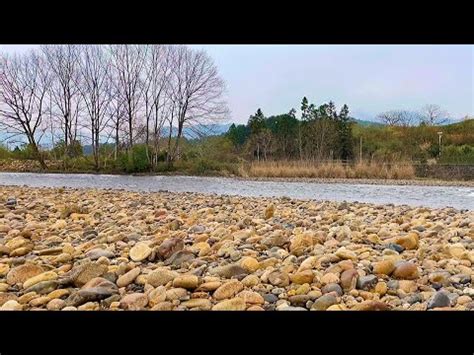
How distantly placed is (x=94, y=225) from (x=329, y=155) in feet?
22.5

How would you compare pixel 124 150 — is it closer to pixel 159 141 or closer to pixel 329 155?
pixel 159 141

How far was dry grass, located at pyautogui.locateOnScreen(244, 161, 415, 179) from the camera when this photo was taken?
8.69m

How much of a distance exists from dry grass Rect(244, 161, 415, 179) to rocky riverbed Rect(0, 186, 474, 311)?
19.2 ft

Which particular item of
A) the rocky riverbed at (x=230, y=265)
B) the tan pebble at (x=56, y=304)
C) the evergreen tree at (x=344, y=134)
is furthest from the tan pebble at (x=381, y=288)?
the evergreen tree at (x=344, y=134)

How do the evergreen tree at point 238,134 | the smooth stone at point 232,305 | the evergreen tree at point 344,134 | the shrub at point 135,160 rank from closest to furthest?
the smooth stone at point 232,305, the evergreen tree at point 238,134, the evergreen tree at point 344,134, the shrub at point 135,160

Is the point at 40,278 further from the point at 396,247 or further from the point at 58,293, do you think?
the point at 396,247

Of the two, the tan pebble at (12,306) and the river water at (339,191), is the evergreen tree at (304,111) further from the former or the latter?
the tan pebble at (12,306)

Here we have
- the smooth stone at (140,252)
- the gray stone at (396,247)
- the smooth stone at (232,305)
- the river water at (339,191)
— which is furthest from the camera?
the river water at (339,191)

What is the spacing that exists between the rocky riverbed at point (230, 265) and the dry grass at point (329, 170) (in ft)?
19.2

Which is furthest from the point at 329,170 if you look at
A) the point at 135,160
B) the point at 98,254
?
the point at 98,254

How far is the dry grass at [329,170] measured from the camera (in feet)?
28.5
